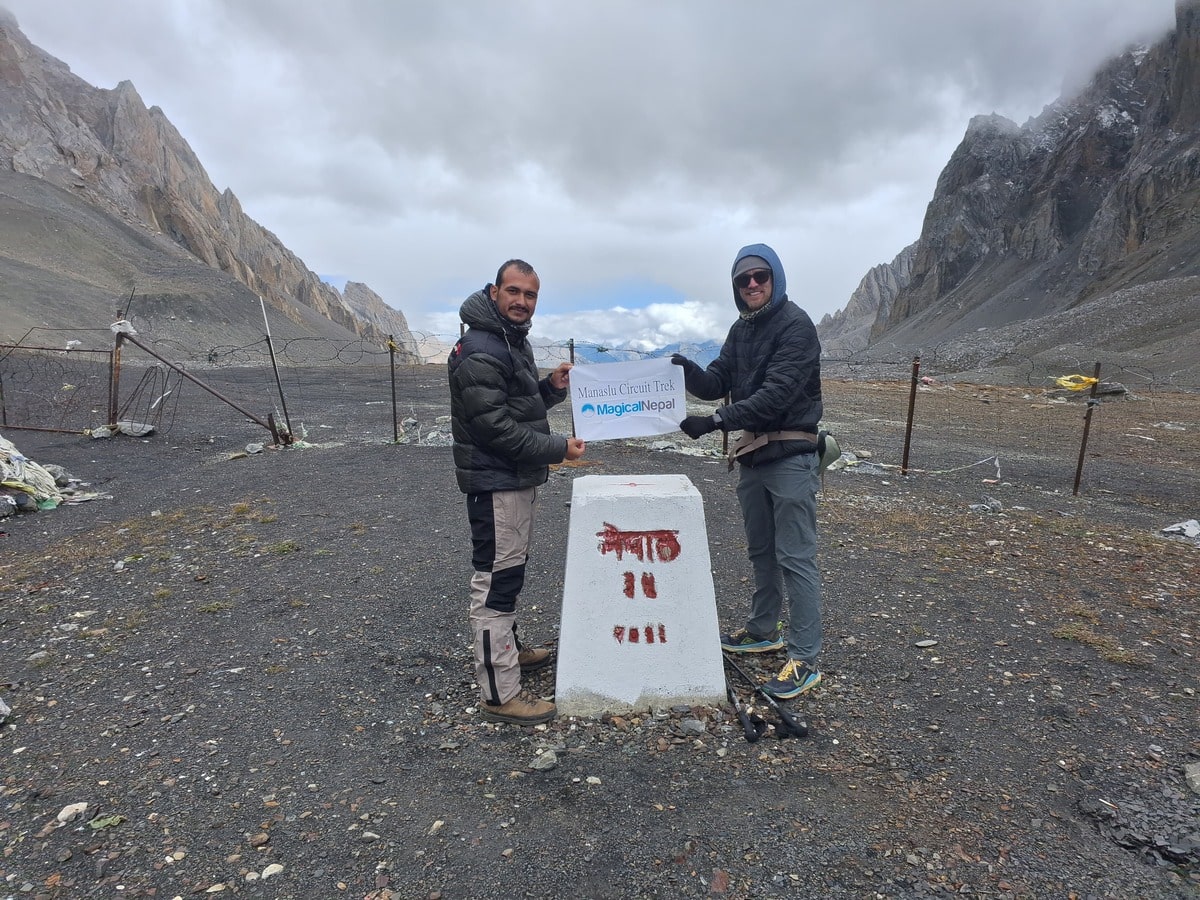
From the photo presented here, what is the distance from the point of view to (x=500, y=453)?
3.33 meters

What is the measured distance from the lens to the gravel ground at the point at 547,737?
2549mm

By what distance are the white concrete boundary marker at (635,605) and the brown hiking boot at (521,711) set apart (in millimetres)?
101

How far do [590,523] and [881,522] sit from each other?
518 centimetres

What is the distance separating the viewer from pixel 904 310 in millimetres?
128625

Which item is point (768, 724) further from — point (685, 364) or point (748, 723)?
point (685, 364)

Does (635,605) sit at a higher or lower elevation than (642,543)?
lower

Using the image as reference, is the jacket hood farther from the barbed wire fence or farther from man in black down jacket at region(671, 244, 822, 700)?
the barbed wire fence

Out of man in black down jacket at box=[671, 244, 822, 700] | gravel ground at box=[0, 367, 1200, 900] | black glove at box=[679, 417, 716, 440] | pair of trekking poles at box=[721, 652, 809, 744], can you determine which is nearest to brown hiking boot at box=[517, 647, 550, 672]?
gravel ground at box=[0, 367, 1200, 900]

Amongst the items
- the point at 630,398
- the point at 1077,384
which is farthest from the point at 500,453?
the point at 1077,384

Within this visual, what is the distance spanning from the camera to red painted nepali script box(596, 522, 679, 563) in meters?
3.51

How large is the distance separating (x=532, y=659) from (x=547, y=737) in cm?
72

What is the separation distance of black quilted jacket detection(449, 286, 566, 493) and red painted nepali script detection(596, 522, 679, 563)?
47cm

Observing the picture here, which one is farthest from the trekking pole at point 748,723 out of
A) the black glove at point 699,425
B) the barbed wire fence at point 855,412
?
the barbed wire fence at point 855,412

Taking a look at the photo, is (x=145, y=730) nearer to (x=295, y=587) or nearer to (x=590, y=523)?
(x=295, y=587)
